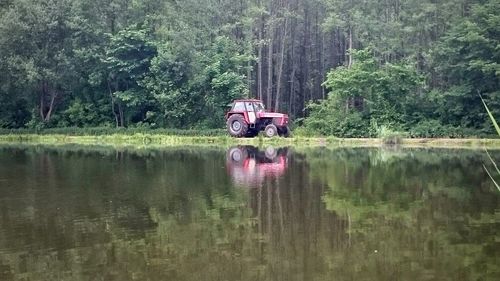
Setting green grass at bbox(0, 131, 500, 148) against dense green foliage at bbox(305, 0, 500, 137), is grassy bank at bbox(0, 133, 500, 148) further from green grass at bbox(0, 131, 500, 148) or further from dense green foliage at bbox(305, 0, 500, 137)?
dense green foliage at bbox(305, 0, 500, 137)

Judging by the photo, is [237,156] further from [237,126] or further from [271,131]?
[237,126]

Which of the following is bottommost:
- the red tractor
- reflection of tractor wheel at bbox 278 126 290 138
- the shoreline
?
the shoreline

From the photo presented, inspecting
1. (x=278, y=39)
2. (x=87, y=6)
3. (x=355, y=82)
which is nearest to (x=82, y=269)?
(x=355, y=82)

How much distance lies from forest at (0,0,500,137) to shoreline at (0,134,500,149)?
1534 mm

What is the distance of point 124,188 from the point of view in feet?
37.6

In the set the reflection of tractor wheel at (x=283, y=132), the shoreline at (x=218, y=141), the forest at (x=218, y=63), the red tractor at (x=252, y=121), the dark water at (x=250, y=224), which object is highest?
the forest at (x=218, y=63)

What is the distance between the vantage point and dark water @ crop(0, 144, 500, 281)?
5863mm

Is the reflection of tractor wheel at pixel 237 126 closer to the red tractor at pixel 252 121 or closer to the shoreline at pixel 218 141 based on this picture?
the red tractor at pixel 252 121

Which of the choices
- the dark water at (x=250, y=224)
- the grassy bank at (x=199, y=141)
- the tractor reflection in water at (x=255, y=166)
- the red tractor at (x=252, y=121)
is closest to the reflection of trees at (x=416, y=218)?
the dark water at (x=250, y=224)

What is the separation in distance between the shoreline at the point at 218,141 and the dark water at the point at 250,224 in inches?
366

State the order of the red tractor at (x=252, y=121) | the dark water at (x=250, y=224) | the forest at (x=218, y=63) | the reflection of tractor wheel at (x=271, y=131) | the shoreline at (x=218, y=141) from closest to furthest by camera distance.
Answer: the dark water at (x=250, y=224)
the shoreline at (x=218, y=141)
the reflection of tractor wheel at (x=271, y=131)
the red tractor at (x=252, y=121)
the forest at (x=218, y=63)

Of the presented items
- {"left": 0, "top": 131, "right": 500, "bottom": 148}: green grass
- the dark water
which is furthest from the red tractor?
the dark water

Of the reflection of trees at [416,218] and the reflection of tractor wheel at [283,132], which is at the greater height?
the reflection of tractor wheel at [283,132]

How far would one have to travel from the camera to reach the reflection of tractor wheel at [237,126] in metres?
26.9
